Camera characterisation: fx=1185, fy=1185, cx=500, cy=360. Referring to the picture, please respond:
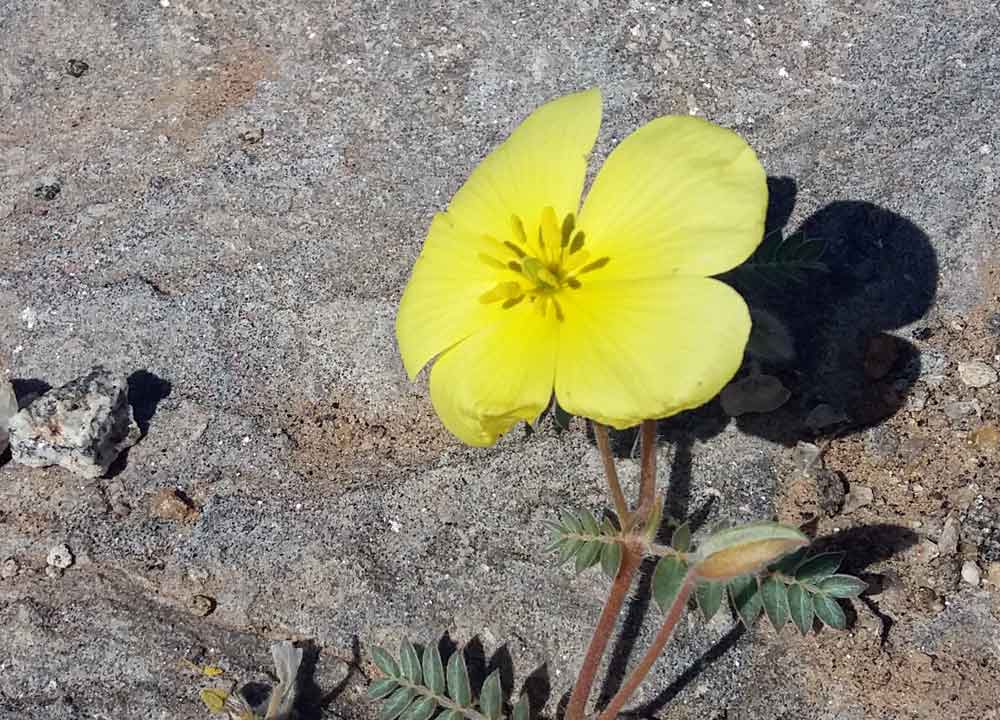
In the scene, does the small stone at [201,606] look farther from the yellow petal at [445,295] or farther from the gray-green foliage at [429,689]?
the yellow petal at [445,295]

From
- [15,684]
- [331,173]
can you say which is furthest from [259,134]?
[15,684]

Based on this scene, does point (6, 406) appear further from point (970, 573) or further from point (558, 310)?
point (970, 573)

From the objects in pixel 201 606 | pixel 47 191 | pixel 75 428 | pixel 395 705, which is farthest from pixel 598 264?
pixel 47 191

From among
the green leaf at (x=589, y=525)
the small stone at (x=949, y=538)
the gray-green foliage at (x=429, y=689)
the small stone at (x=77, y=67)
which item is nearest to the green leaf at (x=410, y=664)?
the gray-green foliage at (x=429, y=689)

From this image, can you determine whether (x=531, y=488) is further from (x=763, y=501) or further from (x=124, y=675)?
(x=124, y=675)

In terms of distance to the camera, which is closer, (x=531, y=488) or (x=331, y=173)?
(x=531, y=488)

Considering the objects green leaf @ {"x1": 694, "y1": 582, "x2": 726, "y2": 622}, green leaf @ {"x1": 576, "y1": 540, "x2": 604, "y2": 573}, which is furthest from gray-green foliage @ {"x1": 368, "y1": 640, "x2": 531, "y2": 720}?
green leaf @ {"x1": 694, "y1": 582, "x2": 726, "y2": 622}
